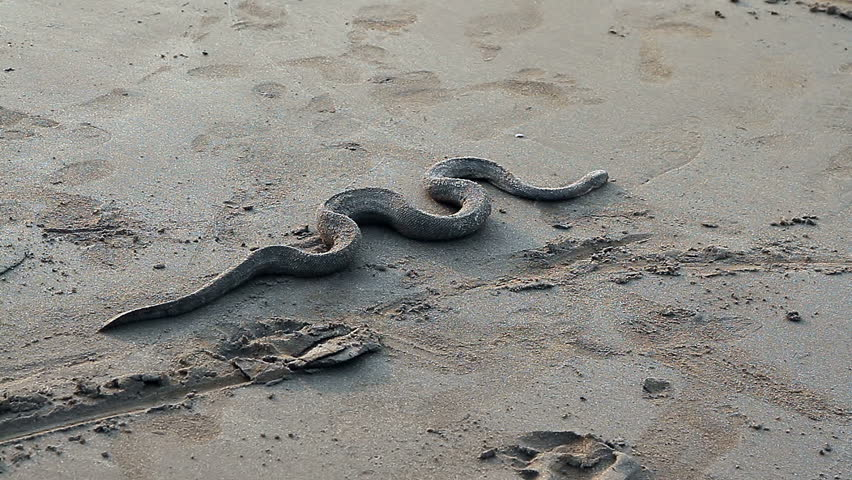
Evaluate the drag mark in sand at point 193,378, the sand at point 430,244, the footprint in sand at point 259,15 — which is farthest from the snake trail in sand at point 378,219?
the footprint in sand at point 259,15

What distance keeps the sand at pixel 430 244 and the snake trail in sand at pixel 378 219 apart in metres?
0.09

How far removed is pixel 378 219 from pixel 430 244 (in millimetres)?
364

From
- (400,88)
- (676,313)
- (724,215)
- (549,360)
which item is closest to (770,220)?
(724,215)

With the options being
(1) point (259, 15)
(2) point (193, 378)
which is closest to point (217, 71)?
→ (1) point (259, 15)

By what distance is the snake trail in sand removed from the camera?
546cm

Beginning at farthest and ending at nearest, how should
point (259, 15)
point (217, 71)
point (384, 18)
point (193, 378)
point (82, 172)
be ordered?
point (384, 18)
point (259, 15)
point (217, 71)
point (82, 172)
point (193, 378)

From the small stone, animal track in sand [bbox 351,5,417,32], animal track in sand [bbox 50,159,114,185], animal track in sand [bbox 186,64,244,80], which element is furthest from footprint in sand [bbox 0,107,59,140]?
the small stone

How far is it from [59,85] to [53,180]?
1.52 m

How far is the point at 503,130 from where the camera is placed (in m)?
7.72

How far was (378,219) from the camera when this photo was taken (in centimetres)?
639

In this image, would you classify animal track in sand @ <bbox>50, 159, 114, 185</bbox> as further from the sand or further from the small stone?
the small stone

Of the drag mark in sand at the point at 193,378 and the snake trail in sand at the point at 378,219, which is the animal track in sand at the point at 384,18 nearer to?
the snake trail in sand at the point at 378,219

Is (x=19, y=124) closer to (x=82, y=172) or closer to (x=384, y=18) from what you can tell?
(x=82, y=172)

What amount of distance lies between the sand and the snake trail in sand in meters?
0.09
